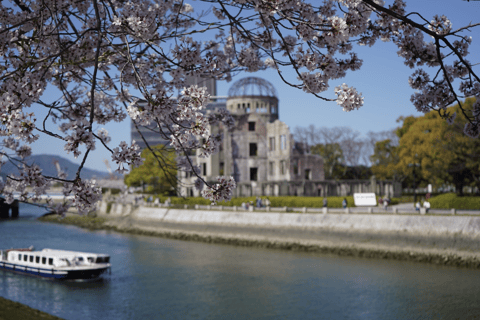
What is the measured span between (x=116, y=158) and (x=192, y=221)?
4763 cm

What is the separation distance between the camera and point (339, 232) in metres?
39.5

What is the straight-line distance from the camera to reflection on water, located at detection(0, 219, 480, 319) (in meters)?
22.6

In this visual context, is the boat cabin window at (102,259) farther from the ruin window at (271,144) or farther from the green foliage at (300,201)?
the ruin window at (271,144)

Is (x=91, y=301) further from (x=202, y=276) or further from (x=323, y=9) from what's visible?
(x=323, y=9)

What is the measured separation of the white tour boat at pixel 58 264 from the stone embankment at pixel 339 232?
16.2 metres

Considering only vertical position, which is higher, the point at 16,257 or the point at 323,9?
the point at 323,9

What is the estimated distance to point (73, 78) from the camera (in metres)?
11.2

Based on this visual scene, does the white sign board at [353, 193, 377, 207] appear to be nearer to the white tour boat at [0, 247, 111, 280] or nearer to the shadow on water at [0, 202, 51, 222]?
the white tour boat at [0, 247, 111, 280]

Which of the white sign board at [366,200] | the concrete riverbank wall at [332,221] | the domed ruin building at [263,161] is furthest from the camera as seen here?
the domed ruin building at [263,161]

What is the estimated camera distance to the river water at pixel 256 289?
2259cm

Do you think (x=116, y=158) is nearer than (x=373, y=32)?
Yes

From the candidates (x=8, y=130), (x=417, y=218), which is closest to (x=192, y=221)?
(x=417, y=218)

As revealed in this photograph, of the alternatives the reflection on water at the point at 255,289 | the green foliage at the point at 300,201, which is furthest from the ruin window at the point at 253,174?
the reflection on water at the point at 255,289

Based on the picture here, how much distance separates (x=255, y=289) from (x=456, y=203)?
21.0 meters
